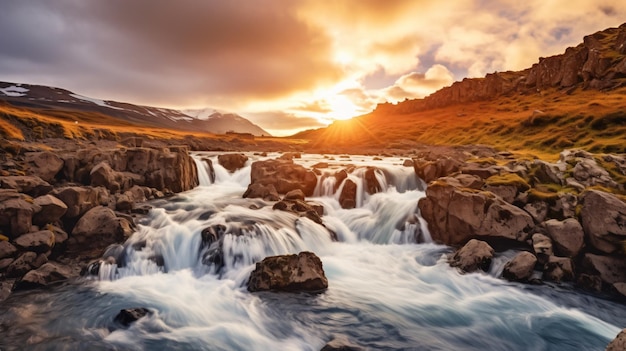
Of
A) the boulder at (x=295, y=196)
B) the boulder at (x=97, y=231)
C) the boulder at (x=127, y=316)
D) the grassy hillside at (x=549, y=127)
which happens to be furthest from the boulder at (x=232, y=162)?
the grassy hillside at (x=549, y=127)

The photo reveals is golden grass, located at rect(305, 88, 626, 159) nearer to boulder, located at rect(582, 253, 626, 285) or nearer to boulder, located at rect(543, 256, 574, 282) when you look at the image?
boulder, located at rect(582, 253, 626, 285)

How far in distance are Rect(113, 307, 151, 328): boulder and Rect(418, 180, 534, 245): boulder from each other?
15.3 meters

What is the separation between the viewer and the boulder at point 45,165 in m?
21.0

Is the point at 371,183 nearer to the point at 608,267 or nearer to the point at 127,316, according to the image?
the point at 608,267

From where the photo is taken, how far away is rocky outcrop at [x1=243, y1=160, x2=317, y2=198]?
27.0 metres

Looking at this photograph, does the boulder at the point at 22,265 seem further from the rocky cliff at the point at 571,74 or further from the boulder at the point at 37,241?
the rocky cliff at the point at 571,74

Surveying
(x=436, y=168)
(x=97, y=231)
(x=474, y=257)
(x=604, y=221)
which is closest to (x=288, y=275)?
(x=474, y=257)

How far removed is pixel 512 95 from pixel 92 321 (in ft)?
524

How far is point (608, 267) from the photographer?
44.9ft

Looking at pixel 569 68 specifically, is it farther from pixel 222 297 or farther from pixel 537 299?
pixel 222 297

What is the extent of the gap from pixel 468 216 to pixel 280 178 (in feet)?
50.6

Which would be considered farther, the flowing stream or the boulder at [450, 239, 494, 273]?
the boulder at [450, 239, 494, 273]

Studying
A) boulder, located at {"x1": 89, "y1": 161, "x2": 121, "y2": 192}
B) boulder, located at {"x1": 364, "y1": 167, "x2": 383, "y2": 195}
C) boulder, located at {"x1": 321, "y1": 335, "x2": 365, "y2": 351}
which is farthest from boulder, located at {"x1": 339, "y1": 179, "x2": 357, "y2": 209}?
boulder, located at {"x1": 89, "y1": 161, "x2": 121, "y2": 192}

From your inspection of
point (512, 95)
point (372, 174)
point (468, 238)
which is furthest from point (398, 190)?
point (512, 95)
